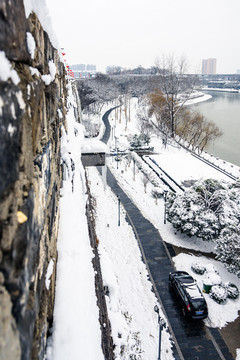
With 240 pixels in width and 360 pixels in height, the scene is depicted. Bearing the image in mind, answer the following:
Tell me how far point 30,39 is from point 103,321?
3426 millimetres

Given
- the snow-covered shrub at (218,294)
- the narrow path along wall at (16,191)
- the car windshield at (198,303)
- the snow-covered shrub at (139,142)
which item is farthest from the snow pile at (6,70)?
the snow-covered shrub at (139,142)

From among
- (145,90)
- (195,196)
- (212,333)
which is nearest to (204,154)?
(195,196)

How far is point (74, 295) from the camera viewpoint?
378 centimetres

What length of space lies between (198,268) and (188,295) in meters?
2.24

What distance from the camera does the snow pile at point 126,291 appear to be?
6.00m

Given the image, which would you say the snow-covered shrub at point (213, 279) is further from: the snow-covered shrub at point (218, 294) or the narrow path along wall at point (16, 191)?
the narrow path along wall at point (16, 191)

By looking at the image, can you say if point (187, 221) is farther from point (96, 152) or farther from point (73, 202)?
point (73, 202)

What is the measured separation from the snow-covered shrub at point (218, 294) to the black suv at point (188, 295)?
77 centimetres

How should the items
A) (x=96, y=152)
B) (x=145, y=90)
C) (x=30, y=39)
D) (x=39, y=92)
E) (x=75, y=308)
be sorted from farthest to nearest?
(x=145, y=90) < (x=96, y=152) < (x=75, y=308) < (x=39, y=92) < (x=30, y=39)

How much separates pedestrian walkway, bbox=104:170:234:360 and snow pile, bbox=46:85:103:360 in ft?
20.1

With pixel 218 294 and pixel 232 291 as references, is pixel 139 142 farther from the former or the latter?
pixel 218 294

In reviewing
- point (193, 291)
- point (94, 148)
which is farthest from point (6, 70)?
point (193, 291)

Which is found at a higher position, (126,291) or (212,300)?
(126,291)

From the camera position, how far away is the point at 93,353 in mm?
3182
